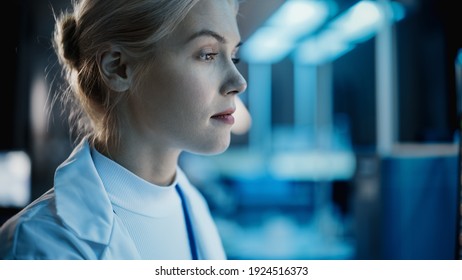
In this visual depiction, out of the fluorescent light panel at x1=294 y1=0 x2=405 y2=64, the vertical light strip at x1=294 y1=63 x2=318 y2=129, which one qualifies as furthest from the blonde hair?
the vertical light strip at x1=294 y1=63 x2=318 y2=129

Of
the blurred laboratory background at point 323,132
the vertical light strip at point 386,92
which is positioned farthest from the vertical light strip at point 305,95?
the vertical light strip at point 386,92

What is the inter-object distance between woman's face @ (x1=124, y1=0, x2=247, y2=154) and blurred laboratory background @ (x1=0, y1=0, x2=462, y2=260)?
165 millimetres

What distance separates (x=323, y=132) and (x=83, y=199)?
12.9ft

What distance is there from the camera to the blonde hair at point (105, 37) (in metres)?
0.93

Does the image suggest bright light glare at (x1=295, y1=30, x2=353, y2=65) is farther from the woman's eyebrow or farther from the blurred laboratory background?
the woman's eyebrow

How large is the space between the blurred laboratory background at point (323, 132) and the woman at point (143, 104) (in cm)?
17

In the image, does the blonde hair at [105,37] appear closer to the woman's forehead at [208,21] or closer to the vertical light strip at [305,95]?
the woman's forehead at [208,21]

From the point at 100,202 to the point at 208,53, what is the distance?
37 centimetres

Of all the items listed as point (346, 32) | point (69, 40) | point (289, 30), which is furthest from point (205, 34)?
point (346, 32)

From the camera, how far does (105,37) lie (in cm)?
94

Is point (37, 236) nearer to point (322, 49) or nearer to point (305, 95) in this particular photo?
point (322, 49)

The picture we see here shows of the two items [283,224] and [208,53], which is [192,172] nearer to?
[283,224]

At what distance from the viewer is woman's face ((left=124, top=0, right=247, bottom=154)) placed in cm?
97
